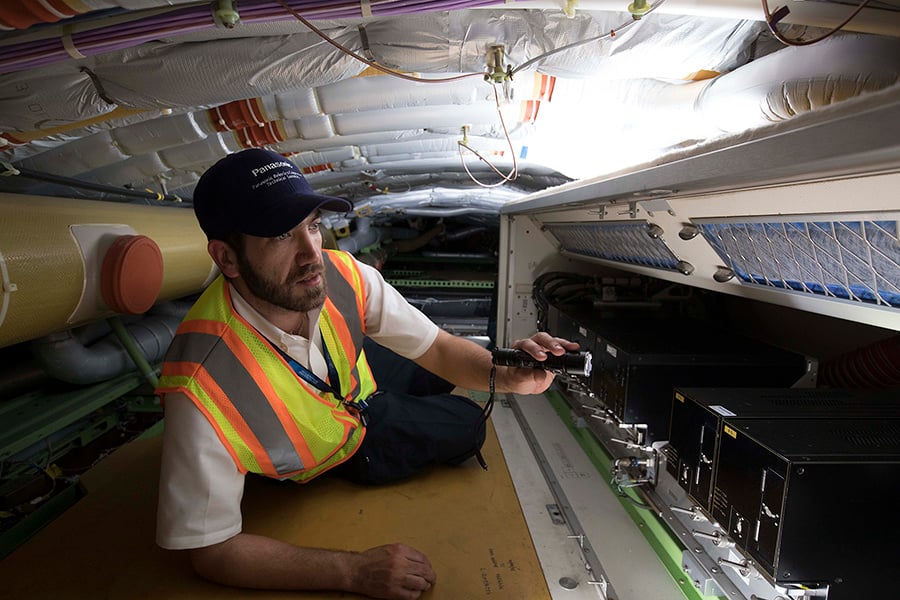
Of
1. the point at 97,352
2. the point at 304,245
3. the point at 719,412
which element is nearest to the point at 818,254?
the point at 719,412

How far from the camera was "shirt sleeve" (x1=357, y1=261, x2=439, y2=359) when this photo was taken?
1.50m

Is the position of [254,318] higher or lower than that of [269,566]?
higher

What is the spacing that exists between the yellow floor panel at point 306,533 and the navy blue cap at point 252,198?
0.84 metres

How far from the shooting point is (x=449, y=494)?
59.9 inches

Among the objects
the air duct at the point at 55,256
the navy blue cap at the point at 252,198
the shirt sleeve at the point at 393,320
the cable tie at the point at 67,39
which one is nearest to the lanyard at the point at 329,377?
the shirt sleeve at the point at 393,320

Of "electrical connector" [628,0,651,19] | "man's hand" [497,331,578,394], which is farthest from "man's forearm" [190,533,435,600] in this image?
"electrical connector" [628,0,651,19]

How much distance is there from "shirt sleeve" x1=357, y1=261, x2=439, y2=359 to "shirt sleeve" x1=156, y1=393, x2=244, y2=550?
0.60m

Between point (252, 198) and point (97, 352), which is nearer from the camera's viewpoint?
point (252, 198)

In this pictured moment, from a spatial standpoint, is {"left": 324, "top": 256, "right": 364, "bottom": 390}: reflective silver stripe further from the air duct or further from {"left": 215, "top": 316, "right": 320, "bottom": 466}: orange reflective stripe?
the air duct

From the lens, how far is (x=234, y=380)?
1.11 metres

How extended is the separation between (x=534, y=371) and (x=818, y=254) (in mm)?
649

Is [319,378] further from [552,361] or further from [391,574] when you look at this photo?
[552,361]

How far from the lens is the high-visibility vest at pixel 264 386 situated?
108 cm

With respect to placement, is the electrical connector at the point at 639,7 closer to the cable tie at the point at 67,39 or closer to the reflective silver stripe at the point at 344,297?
the cable tie at the point at 67,39
